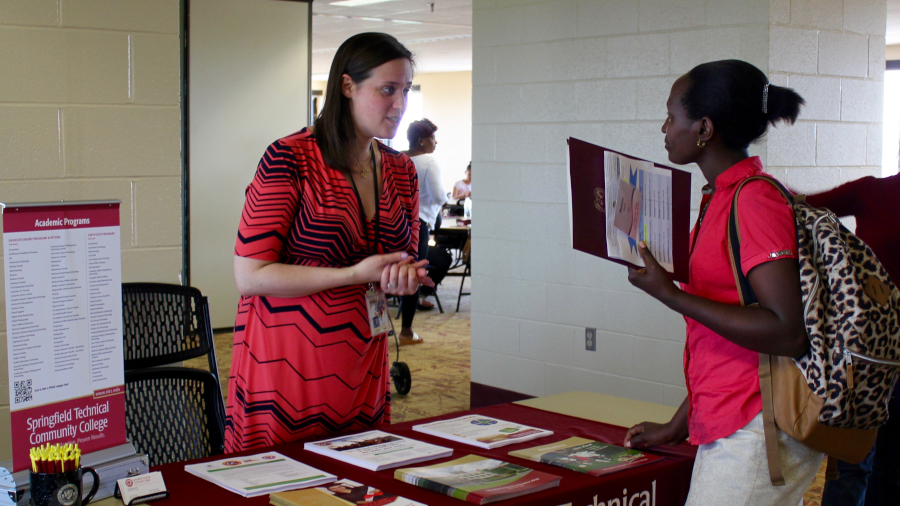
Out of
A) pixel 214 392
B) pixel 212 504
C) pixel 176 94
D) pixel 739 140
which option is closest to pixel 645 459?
pixel 739 140

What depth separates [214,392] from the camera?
192 cm

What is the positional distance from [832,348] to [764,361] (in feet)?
0.35

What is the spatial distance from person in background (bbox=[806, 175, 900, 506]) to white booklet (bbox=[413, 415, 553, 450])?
3.57ft

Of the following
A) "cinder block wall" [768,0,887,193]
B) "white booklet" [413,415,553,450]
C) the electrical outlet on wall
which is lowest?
the electrical outlet on wall

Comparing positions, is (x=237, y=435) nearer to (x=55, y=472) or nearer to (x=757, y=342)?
(x=55, y=472)

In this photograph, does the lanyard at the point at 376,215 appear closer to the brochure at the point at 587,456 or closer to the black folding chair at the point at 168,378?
the black folding chair at the point at 168,378

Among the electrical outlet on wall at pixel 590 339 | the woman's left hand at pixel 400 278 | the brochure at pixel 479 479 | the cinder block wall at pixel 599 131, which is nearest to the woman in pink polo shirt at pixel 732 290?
the brochure at pixel 479 479

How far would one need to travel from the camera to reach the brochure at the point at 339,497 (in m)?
1.25

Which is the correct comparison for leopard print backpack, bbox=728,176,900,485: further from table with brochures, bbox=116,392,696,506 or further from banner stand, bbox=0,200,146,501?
banner stand, bbox=0,200,146,501

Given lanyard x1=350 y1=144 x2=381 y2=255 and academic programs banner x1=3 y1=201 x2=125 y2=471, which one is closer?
academic programs banner x1=3 y1=201 x2=125 y2=471

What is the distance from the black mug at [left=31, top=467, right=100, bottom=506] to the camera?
1.18 metres

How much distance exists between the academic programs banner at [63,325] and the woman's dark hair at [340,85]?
569 mm

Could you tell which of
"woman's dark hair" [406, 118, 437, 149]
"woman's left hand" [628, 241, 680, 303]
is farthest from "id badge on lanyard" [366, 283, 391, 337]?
"woman's dark hair" [406, 118, 437, 149]

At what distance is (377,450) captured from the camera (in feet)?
5.07
